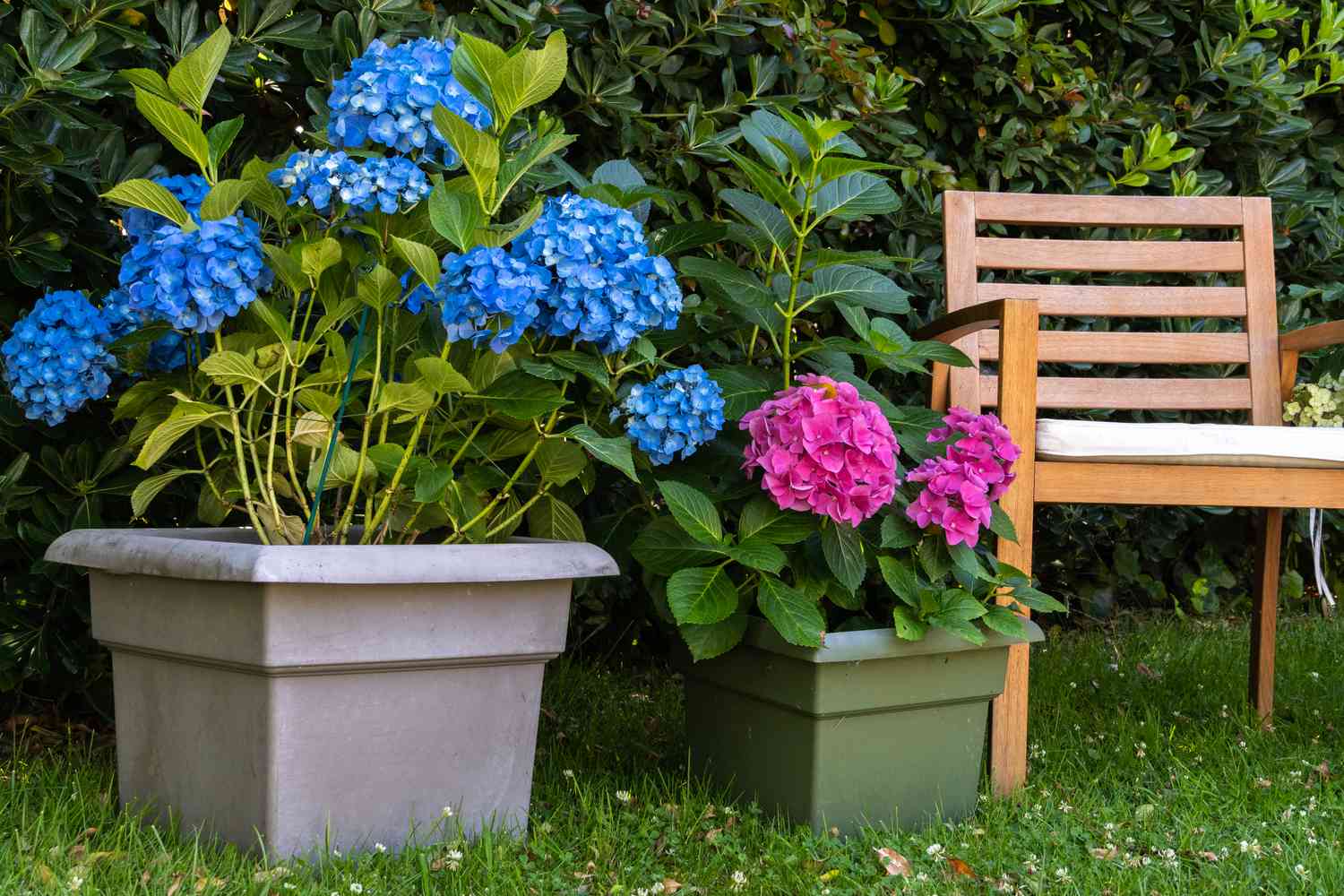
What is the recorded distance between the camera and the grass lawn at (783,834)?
1.37 m

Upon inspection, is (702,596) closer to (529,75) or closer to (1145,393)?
(529,75)

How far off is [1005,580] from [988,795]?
32cm

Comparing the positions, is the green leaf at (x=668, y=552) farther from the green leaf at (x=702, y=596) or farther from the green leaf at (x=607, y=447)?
the green leaf at (x=607, y=447)

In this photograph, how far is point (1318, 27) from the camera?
120 inches

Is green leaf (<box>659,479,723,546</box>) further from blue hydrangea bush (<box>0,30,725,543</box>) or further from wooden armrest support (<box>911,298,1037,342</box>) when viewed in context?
wooden armrest support (<box>911,298,1037,342</box>)

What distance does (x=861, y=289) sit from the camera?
5.65 feet

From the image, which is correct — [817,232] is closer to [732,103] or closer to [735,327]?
[732,103]

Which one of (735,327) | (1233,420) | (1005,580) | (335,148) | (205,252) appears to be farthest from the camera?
(1233,420)

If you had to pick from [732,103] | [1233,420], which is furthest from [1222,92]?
[732,103]

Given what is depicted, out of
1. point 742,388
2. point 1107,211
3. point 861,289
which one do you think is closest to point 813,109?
point 1107,211

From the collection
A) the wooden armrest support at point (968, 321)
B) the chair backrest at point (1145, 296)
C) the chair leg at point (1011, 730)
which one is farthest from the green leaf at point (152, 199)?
the chair backrest at point (1145, 296)

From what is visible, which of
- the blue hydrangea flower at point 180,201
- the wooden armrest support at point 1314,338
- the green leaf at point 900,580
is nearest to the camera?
the blue hydrangea flower at point 180,201

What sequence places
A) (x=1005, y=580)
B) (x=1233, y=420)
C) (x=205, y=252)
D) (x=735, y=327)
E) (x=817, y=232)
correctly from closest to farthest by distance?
(x=205, y=252), (x=1005, y=580), (x=735, y=327), (x=817, y=232), (x=1233, y=420)

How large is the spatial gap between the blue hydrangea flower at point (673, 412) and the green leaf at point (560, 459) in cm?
7
